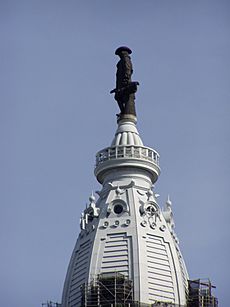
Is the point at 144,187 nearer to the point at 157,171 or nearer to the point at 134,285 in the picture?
the point at 157,171

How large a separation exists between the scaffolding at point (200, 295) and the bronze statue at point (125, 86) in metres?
20.6

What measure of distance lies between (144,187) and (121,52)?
16.7m

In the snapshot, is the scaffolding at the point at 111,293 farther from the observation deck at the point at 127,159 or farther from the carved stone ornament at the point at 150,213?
the observation deck at the point at 127,159

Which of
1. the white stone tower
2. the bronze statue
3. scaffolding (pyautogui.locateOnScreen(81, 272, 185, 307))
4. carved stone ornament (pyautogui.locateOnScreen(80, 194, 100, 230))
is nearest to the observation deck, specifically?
the white stone tower

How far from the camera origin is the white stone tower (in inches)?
5797

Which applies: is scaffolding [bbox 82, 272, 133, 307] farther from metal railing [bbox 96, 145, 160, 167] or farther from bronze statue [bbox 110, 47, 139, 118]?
bronze statue [bbox 110, 47, 139, 118]

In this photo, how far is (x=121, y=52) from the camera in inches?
6422

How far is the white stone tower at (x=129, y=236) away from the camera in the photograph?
5797 inches

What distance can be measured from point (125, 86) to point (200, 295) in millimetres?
24991

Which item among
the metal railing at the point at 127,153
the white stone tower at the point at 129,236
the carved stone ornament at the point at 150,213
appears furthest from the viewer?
the metal railing at the point at 127,153

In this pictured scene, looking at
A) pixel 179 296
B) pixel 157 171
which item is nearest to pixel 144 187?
pixel 157 171

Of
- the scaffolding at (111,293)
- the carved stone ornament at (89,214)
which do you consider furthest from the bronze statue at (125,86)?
the scaffolding at (111,293)

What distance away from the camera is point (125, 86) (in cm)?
16162

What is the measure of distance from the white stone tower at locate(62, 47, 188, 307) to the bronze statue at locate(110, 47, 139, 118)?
3.31m
